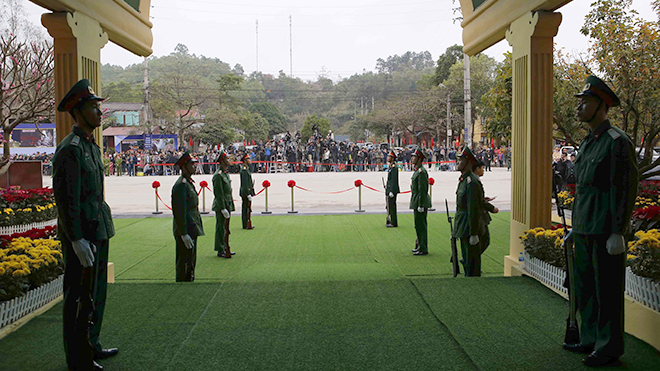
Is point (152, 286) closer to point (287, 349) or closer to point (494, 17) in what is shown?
point (287, 349)

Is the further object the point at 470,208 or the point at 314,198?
the point at 314,198

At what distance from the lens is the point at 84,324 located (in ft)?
11.2

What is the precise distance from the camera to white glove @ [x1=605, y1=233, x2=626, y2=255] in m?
3.28

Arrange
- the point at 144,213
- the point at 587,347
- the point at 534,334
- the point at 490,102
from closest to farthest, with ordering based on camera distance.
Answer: the point at 587,347 → the point at 534,334 → the point at 490,102 → the point at 144,213

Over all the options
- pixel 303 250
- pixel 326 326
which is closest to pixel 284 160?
pixel 303 250

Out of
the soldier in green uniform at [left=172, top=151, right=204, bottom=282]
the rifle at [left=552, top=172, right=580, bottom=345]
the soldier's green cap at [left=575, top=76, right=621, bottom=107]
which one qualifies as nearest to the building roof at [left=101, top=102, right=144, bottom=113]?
the soldier in green uniform at [left=172, top=151, right=204, bottom=282]

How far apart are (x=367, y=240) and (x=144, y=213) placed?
7.69 meters

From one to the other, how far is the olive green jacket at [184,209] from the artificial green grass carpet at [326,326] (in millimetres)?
881

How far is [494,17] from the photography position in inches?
283

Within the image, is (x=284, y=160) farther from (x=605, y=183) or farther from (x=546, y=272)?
(x=605, y=183)

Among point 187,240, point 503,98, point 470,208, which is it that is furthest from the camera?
point 503,98

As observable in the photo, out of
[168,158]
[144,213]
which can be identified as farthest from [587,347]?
[168,158]

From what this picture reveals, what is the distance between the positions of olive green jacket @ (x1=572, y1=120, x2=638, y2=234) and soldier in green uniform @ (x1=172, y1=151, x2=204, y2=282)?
4532 mm

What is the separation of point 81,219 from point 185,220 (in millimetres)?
2961
